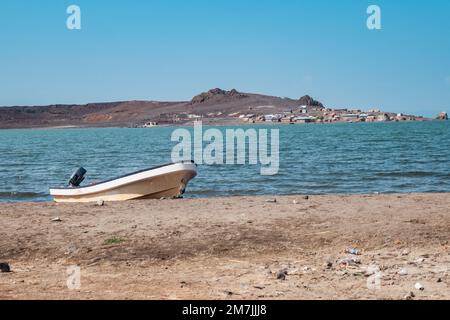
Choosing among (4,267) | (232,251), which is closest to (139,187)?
(232,251)

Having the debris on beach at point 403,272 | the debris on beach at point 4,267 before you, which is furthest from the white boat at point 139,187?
the debris on beach at point 403,272

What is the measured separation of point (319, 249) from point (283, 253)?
2.27 ft

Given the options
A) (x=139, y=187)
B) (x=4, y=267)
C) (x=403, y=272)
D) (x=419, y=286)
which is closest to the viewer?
(x=419, y=286)

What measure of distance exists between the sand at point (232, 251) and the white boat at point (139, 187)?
307cm

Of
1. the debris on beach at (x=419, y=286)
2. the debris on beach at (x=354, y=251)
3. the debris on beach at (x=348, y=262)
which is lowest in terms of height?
the debris on beach at (x=354, y=251)

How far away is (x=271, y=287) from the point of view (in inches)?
310

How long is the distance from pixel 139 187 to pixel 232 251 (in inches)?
350

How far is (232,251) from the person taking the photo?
1012 centimetres

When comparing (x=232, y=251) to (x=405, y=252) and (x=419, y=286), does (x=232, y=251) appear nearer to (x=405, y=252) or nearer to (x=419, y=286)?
(x=405, y=252)

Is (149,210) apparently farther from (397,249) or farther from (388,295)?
(388,295)

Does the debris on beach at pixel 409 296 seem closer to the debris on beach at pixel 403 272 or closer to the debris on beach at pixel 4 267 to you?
the debris on beach at pixel 403 272

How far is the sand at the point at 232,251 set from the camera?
7.81m

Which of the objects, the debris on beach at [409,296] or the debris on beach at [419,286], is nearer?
the debris on beach at [409,296]
